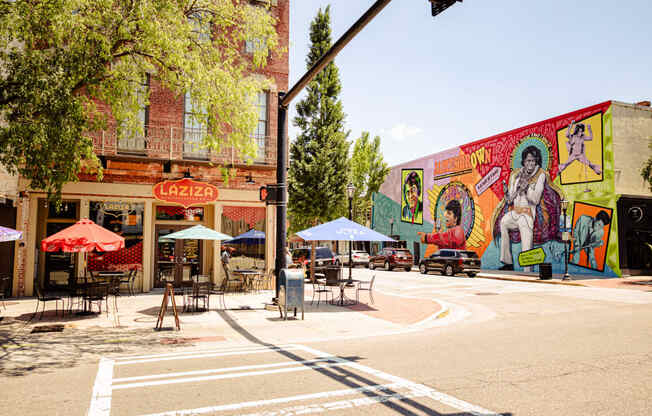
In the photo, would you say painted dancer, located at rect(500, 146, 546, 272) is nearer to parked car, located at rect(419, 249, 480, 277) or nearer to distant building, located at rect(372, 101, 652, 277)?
distant building, located at rect(372, 101, 652, 277)

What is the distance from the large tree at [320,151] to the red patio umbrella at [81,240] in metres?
22.0

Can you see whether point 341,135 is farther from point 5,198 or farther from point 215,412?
point 215,412

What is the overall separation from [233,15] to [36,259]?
1083 cm

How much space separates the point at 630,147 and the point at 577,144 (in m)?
2.67

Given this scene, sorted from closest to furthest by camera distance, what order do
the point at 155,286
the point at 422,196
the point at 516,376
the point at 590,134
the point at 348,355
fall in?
1. the point at 516,376
2. the point at 348,355
3. the point at 155,286
4. the point at 590,134
5. the point at 422,196

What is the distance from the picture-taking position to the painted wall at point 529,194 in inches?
978

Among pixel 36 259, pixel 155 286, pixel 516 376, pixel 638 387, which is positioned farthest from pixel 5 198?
pixel 638 387

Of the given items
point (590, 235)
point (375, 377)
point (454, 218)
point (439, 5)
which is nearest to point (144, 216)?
point (375, 377)

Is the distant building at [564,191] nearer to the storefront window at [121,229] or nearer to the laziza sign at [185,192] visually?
the laziza sign at [185,192]

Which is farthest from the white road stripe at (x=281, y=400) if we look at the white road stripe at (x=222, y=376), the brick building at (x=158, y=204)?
the brick building at (x=158, y=204)

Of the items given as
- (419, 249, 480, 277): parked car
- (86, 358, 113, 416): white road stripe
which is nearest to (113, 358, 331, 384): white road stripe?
(86, 358, 113, 416): white road stripe

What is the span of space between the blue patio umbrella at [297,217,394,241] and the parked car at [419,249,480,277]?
1573 cm

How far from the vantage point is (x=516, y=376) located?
5.75 meters

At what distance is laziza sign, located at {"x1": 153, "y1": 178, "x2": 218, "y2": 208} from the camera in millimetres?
15953
